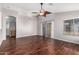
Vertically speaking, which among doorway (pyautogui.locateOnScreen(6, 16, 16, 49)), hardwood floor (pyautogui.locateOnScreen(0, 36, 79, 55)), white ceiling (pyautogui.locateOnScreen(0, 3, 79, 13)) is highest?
white ceiling (pyautogui.locateOnScreen(0, 3, 79, 13))

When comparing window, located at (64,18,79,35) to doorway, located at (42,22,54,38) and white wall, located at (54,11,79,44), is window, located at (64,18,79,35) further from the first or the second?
doorway, located at (42,22,54,38)

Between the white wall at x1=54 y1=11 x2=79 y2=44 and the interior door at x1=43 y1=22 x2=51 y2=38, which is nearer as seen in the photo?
the white wall at x1=54 y1=11 x2=79 y2=44

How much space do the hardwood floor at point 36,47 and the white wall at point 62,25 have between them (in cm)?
8

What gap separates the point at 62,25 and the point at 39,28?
0.42 meters

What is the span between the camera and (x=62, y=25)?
1.73m

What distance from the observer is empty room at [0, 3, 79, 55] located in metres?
1.65

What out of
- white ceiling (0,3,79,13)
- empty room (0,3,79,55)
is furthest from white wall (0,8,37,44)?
white ceiling (0,3,79,13)

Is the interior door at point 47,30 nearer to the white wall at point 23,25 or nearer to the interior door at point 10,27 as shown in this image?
the white wall at point 23,25

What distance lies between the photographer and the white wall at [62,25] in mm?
1646

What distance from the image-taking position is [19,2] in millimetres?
1707

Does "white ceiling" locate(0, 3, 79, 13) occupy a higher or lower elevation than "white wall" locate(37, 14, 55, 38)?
higher

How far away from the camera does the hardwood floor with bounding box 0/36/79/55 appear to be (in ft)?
5.40

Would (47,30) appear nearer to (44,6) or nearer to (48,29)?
(48,29)
